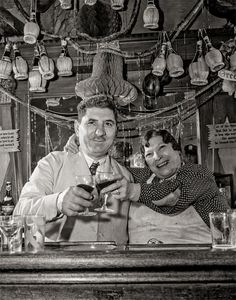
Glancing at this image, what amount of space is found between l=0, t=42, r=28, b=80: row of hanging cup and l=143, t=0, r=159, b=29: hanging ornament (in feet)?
4.31

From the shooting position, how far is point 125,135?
4879mm

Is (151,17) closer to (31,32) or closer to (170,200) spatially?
(31,32)

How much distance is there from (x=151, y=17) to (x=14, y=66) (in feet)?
4.85

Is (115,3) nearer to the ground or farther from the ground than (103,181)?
farther from the ground

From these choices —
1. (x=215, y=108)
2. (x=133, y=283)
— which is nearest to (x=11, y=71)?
(x=215, y=108)

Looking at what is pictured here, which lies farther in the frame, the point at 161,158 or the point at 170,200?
the point at 161,158

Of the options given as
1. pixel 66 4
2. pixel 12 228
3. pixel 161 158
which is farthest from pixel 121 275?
pixel 66 4

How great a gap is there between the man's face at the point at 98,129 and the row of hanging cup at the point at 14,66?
2564 millimetres

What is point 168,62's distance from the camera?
184 inches

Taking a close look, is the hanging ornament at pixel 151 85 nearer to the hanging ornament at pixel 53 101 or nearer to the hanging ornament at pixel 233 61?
the hanging ornament at pixel 233 61

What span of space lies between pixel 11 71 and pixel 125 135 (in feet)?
4.60

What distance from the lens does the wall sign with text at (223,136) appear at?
4812 mm

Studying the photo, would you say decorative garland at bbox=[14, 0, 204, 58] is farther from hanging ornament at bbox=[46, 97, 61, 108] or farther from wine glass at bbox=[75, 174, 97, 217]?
wine glass at bbox=[75, 174, 97, 217]

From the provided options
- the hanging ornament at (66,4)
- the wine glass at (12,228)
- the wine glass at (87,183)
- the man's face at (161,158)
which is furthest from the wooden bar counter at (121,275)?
the hanging ornament at (66,4)
